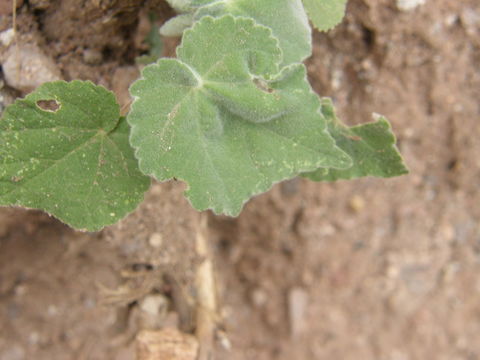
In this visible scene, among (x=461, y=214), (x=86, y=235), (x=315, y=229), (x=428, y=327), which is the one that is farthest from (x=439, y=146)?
(x=86, y=235)

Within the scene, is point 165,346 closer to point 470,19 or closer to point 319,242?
point 319,242

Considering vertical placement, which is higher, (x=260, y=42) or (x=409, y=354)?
(x=260, y=42)

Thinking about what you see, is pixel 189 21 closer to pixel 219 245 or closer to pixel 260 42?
pixel 260 42

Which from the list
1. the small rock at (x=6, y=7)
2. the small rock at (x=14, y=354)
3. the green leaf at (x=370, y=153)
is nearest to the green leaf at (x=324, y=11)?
the green leaf at (x=370, y=153)

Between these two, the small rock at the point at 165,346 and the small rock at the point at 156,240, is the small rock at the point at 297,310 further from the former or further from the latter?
the small rock at the point at 156,240

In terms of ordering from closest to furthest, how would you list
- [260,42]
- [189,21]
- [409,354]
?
[260,42]
[189,21]
[409,354]

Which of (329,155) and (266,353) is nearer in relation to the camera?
(329,155)
